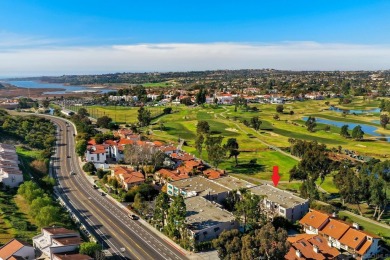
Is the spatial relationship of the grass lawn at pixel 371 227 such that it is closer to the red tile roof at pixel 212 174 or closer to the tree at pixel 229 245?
the tree at pixel 229 245

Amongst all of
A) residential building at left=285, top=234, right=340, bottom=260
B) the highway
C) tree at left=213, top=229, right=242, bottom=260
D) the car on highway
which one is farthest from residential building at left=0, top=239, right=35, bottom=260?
residential building at left=285, top=234, right=340, bottom=260

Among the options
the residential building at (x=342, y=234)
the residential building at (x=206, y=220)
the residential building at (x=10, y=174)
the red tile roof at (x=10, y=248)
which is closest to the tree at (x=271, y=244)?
the residential building at (x=206, y=220)

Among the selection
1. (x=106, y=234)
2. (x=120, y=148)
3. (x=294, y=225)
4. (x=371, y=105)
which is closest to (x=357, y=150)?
(x=294, y=225)

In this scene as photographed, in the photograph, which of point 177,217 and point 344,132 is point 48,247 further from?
point 344,132

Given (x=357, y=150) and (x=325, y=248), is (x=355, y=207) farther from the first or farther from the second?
(x=357, y=150)

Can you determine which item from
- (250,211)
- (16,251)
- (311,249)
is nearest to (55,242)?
(16,251)

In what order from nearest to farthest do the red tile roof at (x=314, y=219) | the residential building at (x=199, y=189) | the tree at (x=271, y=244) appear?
the tree at (x=271, y=244), the red tile roof at (x=314, y=219), the residential building at (x=199, y=189)

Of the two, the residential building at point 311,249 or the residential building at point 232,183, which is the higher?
the residential building at point 232,183
